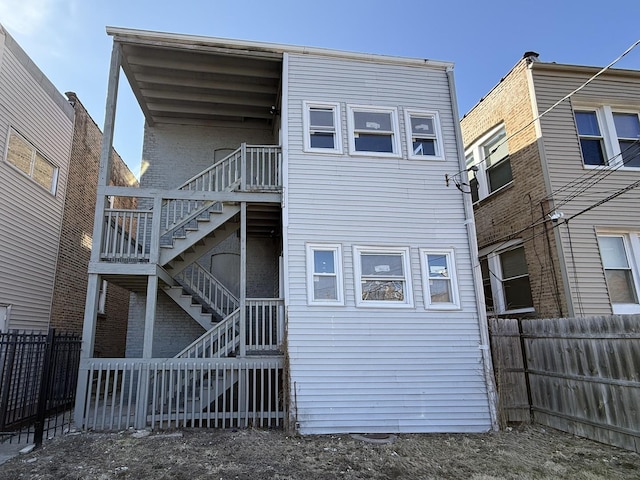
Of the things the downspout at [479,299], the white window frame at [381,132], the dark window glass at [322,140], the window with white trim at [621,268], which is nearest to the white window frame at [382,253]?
the downspout at [479,299]

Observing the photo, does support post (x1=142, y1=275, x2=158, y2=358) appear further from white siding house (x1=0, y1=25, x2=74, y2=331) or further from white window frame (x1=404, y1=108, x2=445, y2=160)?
white window frame (x1=404, y1=108, x2=445, y2=160)

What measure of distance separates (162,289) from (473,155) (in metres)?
9.65

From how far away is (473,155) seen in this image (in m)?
12.2

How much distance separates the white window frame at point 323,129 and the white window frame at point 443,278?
115 inches

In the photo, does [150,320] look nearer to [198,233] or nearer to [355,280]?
[198,233]

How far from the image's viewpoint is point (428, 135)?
9242mm

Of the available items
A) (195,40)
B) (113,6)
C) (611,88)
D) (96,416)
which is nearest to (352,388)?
(96,416)

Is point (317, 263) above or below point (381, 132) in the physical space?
below

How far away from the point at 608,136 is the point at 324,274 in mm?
7581

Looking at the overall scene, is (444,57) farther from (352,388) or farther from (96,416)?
(96,416)

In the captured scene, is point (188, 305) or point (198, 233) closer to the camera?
point (198, 233)

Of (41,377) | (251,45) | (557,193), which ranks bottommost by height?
(41,377)

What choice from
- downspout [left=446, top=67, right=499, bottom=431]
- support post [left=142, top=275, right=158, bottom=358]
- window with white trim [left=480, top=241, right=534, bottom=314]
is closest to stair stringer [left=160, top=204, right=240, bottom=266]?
support post [left=142, top=275, right=158, bottom=358]

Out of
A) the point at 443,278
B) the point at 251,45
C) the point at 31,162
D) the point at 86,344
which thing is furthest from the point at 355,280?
the point at 31,162
